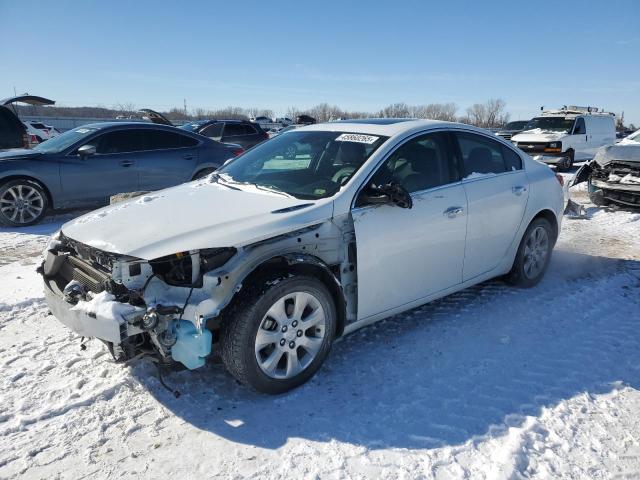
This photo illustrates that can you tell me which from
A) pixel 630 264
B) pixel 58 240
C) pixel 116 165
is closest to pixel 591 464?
pixel 58 240

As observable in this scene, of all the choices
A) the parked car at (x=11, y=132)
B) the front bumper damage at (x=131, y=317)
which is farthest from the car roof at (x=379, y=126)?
the parked car at (x=11, y=132)

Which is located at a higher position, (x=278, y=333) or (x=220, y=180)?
(x=220, y=180)

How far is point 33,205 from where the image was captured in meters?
7.83

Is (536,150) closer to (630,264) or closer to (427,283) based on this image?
(630,264)

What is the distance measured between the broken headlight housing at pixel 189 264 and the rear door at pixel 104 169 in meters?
5.84

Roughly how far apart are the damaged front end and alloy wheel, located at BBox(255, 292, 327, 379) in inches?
15.2

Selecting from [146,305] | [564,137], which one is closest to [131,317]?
[146,305]

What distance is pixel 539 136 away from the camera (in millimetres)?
16156

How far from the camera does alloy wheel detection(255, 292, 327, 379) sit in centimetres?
310

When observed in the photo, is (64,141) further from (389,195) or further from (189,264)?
(389,195)

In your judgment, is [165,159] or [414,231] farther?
[165,159]

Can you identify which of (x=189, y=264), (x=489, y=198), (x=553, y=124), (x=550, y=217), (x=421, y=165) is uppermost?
(x=553, y=124)

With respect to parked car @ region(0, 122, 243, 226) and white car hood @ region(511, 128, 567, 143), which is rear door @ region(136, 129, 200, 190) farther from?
white car hood @ region(511, 128, 567, 143)

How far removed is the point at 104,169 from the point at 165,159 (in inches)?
41.8
